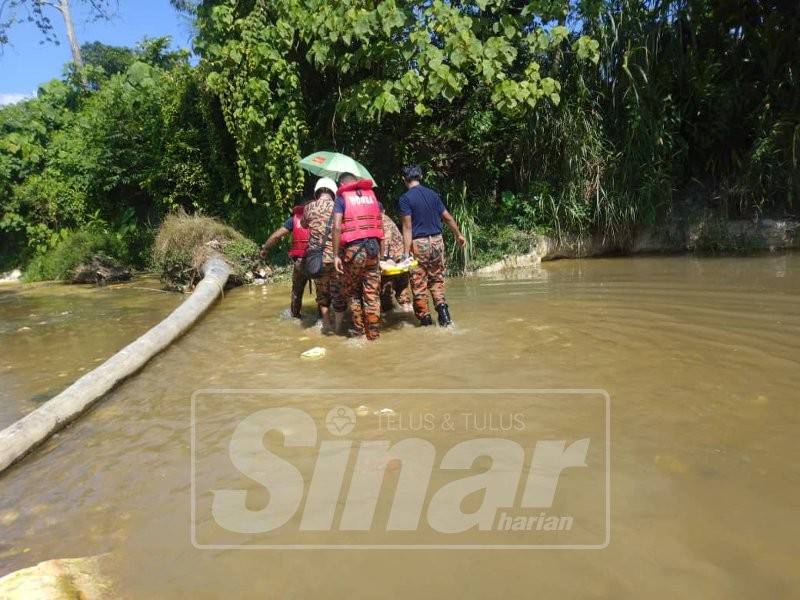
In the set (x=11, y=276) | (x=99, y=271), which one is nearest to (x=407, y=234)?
(x=99, y=271)

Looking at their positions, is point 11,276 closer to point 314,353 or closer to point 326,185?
point 326,185

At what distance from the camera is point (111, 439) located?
390 cm

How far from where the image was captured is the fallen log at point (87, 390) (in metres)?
3.66

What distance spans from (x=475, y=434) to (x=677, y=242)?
29.5 ft

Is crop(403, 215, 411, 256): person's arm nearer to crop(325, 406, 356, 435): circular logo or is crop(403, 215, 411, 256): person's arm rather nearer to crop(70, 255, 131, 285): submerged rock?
crop(325, 406, 356, 435): circular logo

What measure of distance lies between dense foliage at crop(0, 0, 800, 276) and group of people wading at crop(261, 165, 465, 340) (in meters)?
3.50

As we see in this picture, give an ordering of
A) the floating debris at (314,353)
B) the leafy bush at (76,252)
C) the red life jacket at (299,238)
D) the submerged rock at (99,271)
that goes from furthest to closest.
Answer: the leafy bush at (76,252) → the submerged rock at (99,271) → the red life jacket at (299,238) → the floating debris at (314,353)

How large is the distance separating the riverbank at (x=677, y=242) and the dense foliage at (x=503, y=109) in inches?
9.9

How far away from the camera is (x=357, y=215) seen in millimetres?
5684

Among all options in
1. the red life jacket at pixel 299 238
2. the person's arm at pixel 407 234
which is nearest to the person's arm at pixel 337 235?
the person's arm at pixel 407 234

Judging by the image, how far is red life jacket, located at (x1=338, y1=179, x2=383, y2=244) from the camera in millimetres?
5676

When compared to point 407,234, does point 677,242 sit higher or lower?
lower

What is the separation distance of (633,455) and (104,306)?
852cm

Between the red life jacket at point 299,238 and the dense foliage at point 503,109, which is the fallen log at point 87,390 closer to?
the red life jacket at point 299,238
